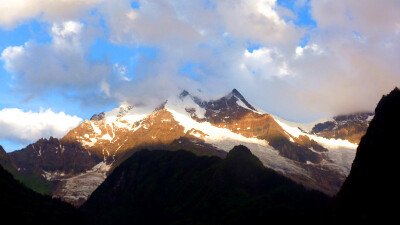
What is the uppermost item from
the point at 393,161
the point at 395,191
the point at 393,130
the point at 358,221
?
the point at 393,130

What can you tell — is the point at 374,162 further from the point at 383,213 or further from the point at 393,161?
the point at 383,213

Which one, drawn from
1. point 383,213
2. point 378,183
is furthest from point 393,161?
point 383,213

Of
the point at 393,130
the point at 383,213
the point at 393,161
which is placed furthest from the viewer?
the point at 393,130

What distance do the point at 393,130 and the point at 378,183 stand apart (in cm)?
2455

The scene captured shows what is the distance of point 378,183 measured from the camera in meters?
186

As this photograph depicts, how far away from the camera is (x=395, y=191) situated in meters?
174

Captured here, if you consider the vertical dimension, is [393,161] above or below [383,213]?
above

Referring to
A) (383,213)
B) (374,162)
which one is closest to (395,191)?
(383,213)

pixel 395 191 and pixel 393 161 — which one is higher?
pixel 393 161

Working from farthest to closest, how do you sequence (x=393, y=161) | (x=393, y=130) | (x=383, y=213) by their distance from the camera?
1. (x=393, y=130)
2. (x=393, y=161)
3. (x=383, y=213)

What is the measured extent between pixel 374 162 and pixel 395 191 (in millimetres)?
24059

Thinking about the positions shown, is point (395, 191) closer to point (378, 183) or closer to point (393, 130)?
point (378, 183)

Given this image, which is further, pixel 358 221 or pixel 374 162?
pixel 374 162

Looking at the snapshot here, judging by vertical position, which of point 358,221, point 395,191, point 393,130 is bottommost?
point 358,221
